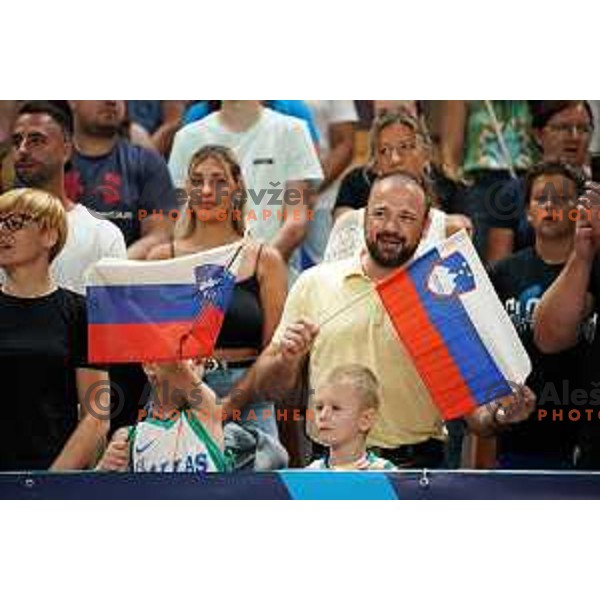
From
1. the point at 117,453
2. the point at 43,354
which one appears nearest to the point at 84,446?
the point at 117,453

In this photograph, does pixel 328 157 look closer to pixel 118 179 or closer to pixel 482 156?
pixel 482 156

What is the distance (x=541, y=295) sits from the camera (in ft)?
15.5

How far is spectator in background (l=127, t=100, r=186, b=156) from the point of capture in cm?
476

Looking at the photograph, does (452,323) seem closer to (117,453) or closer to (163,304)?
(163,304)

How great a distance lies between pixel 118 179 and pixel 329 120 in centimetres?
64

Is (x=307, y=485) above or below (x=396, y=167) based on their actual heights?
below

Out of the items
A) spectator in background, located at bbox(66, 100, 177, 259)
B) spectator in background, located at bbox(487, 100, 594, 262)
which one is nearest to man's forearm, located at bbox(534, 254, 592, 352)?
spectator in background, located at bbox(487, 100, 594, 262)

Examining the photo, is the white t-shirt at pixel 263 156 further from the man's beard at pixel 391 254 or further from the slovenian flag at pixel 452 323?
the slovenian flag at pixel 452 323

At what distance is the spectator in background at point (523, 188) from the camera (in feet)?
15.5

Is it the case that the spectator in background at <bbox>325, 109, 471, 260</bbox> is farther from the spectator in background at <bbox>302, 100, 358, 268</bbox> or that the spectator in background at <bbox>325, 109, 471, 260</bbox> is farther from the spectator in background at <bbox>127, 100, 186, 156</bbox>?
the spectator in background at <bbox>127, 100, 186, 156</bbox>

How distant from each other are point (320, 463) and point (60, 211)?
1.06 m

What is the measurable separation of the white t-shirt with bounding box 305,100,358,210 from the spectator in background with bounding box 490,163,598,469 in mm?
518

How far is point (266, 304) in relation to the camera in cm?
474

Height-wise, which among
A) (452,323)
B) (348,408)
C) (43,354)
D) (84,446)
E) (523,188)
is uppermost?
(523,188)
